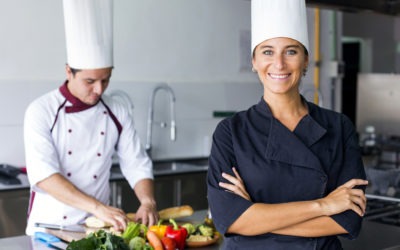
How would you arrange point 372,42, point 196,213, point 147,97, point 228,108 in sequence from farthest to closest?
point 372,42 < point 228,108 < point 147,97 < point 196,213

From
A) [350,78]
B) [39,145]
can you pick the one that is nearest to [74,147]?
[39,145]

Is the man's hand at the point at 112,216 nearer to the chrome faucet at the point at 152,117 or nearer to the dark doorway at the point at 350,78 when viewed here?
the chrome faucet at the point at 152,117

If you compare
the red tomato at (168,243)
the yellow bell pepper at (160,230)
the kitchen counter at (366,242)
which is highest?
the yellow bell pepper at (160,230)

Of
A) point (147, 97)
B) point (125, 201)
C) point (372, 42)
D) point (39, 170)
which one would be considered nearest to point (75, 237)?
point (39, 170)

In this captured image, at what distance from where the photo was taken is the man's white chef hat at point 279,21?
75.2 inches

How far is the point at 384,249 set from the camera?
2.27 m

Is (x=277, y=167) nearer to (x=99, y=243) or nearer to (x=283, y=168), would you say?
(x=283, y=168)

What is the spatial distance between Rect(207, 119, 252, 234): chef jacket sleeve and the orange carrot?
367mm

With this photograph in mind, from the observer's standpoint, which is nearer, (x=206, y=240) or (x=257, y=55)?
(x=257, y=55)

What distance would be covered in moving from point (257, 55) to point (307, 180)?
375mm

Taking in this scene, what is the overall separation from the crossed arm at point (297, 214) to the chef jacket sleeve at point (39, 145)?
1103 millimetres

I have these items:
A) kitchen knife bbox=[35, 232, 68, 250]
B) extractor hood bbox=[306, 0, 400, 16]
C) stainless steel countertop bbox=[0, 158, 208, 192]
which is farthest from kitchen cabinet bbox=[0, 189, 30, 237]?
extractor hood bbox=[306, 0, 400, 16]

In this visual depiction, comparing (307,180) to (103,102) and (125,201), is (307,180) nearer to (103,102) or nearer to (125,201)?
(103,102)

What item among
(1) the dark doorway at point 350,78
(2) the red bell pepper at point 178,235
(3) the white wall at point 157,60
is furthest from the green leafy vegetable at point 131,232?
(1) the dark doorway at point 350,78
